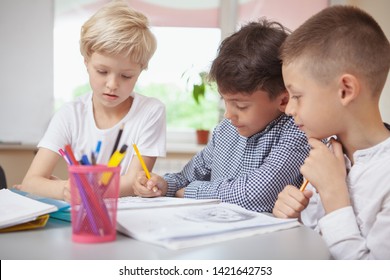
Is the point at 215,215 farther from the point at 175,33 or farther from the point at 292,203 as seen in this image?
the point at 175,33

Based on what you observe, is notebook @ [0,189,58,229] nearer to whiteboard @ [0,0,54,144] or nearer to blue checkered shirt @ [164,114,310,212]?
blue checkered shirt @ [164,114,310,212]

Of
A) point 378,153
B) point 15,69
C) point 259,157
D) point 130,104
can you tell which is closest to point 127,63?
point 130,104

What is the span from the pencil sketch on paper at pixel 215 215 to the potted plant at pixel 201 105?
2.41m

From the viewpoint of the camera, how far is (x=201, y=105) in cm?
389

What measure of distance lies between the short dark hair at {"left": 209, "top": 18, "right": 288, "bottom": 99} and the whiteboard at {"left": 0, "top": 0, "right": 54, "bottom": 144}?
2.50 meters

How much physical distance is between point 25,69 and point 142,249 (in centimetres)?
316

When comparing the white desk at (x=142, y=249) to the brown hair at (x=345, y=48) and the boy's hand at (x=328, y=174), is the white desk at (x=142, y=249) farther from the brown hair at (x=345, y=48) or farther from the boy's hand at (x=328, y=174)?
the brown hair at (x=345, y=48)

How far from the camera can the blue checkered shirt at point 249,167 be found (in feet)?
4.10

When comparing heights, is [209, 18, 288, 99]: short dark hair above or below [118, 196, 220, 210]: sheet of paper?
above

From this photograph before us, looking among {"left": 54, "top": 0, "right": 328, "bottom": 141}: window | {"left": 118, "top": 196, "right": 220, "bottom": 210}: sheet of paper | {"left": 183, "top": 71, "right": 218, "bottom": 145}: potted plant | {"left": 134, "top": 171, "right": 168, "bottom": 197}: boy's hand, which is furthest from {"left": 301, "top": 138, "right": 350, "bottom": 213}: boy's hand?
{"left": 54, "top": 0, "right": 328, "bottom": 141}: window

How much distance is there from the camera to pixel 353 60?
3.55ft

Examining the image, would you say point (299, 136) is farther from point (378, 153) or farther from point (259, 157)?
point (378, 153)

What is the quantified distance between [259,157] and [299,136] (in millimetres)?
130

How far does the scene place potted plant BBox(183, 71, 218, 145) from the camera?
3.63m
